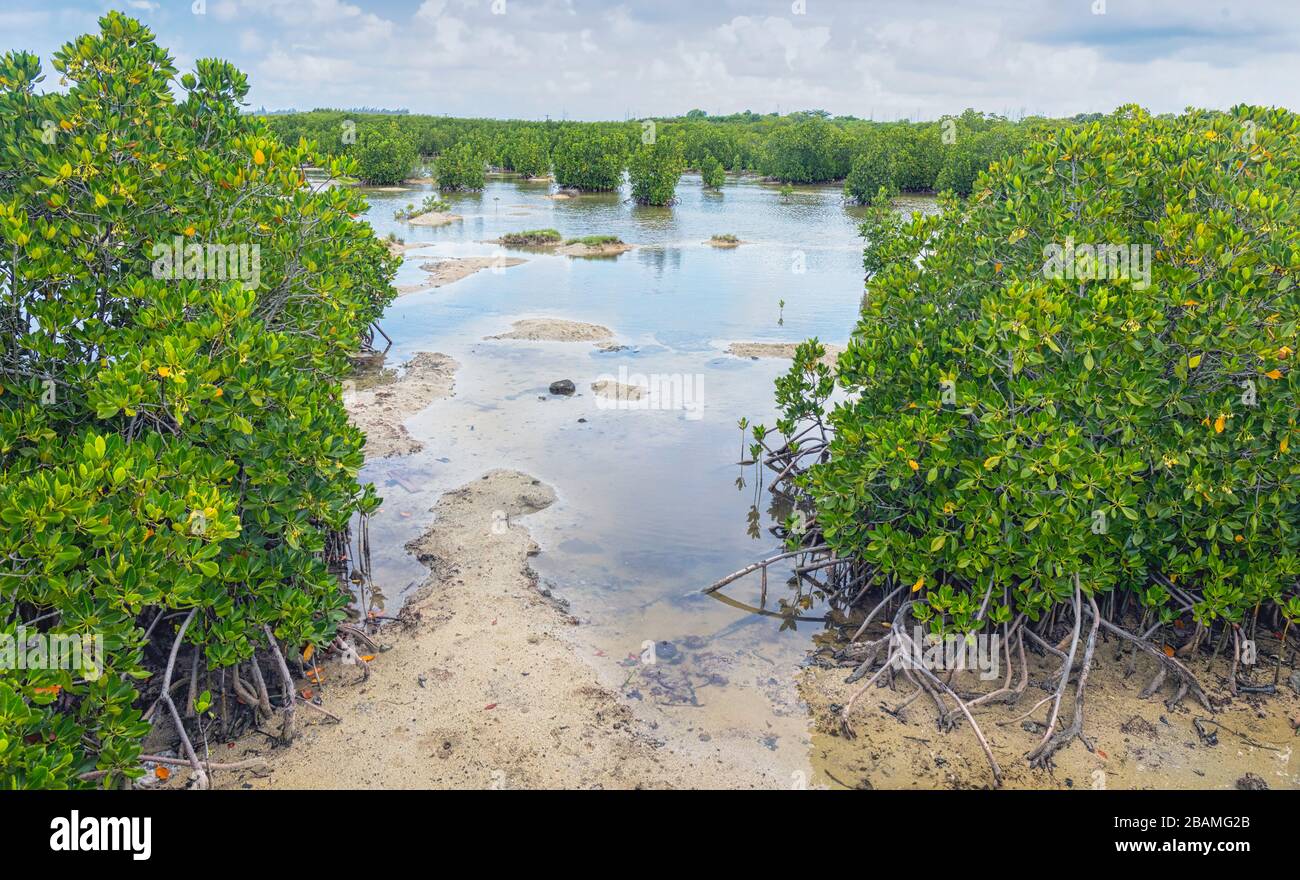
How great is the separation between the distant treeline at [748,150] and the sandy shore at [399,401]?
2966 centimetres

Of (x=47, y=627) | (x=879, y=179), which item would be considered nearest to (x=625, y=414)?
(x=47, y=627)

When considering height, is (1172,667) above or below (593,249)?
below

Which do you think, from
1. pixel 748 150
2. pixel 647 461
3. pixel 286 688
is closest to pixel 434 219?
pixel 647 461

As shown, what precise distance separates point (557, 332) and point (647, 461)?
10.7 meters

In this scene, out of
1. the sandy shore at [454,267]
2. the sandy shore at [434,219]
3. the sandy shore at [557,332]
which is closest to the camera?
the sandy shore at [557,332]

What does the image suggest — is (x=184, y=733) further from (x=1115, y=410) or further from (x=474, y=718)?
(x=1115, y=410)

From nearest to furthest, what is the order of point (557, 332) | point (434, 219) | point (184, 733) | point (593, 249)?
point (184, 733) → point (557, 332) → point (593, 249) → point (434, 219)

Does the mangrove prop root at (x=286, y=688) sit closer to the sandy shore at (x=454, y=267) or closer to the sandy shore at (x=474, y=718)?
the sandy shore at (x=474, y=718)

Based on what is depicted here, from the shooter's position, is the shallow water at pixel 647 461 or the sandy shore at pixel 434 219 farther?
the sandy shore at pixel 434 219

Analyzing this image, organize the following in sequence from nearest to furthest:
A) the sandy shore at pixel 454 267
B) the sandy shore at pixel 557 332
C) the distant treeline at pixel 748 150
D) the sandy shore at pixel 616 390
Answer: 1. the sandy shore at pixel 616 390
2. the sandy shore at pixel 557 332
3. the sandy shore at pixel 454 267
4. the distant treeline at pixel 748 150

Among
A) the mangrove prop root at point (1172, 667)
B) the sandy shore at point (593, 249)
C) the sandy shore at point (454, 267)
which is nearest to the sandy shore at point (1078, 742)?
the mangrove prop root at point (1172, 667)

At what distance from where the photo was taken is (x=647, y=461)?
55.7 ft

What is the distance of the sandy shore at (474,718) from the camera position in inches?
322

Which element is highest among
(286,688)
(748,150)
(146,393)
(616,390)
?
(748,150)
